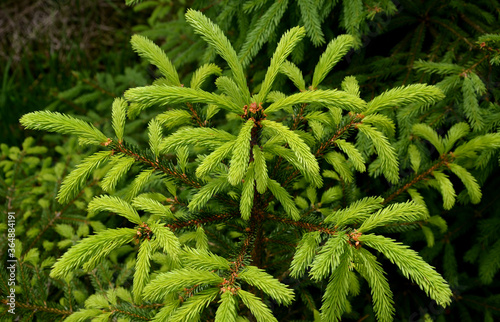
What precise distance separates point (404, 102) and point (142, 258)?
90 cm

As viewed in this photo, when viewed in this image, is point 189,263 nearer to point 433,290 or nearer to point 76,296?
point 433,290

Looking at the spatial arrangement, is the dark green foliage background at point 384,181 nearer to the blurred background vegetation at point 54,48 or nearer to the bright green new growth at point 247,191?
the bright green new growth at point 247,191

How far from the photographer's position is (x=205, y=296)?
974 millimetres

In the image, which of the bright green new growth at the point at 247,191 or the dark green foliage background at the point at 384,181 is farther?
the dark green foliage background at the point at 384,181

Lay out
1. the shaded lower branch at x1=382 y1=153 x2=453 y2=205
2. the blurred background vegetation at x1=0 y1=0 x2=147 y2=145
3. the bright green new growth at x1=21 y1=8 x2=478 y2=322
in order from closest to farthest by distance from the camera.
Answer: the bright green new growth at x1=21 y1=8 x2=478 y2=322 → the shaded lower branch at x1=382 y1=153 x2=453 y2=205 → the blurred background vegetation at x1=0 y1=0 x2=147 y2=145

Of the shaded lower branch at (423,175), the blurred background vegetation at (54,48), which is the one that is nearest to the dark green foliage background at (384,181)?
the shaded lower branch at (423,175)

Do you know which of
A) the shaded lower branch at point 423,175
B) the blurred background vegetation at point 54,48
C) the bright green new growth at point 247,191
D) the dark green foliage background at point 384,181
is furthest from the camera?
the blurred background vegetation at point 54,48

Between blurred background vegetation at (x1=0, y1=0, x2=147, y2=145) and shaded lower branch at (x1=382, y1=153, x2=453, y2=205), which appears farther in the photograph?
blurred background vegetation at (x1=0, y1=0, x2=147, y2=145)

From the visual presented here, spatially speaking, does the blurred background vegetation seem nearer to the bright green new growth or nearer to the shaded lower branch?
the bright green new growth

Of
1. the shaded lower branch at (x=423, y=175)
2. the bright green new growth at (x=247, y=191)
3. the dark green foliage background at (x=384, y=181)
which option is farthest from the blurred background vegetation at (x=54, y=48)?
the shaded lower branch at (x=423, y=175)

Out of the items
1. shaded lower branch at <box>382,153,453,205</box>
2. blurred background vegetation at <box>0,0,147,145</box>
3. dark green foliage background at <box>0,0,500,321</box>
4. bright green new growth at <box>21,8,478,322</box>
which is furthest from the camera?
blurred background vegetation at <box>0,0,147,145</box>

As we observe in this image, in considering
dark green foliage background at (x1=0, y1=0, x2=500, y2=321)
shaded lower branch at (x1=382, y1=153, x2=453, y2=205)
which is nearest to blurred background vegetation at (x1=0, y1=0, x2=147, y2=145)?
dark green foliage background at (x1=0, y1=0, x2=500, y2=321)

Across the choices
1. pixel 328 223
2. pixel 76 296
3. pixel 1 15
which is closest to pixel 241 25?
pixel 328 223

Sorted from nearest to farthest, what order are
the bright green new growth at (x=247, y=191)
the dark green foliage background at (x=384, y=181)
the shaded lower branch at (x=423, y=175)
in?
the bright green new growth at (x=247, y=191) < the shaded lower branch at (x=423, y=175) < the dark green foliage background at (x=384, y=181)
